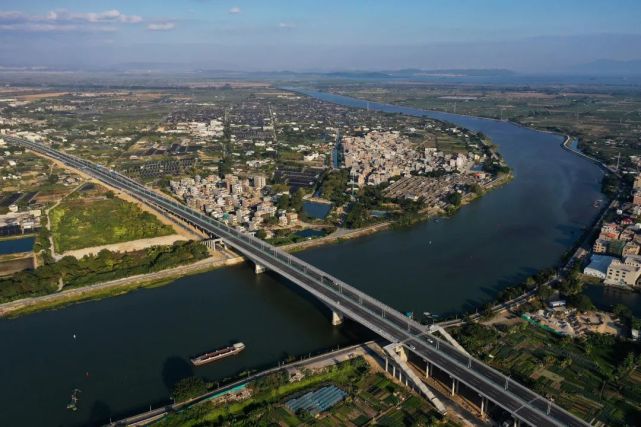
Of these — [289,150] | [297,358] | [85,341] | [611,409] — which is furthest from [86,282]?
[289,150]

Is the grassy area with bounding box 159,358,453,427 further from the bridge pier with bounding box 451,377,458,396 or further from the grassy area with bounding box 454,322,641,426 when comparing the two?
the grassy area with bounding box 454,322,641,426

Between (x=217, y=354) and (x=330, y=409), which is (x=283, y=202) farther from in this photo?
(x=330, y=409)

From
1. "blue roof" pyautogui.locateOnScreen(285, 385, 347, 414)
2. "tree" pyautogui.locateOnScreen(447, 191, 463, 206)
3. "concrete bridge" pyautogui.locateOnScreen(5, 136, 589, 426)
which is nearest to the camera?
"concrete bridge" pyautogui.locateOnScreen(5, 136, 589, 426)

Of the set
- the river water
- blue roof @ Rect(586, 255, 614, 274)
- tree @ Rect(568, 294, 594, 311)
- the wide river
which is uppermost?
blue roof @ Rect(586, 255, 614, 274)

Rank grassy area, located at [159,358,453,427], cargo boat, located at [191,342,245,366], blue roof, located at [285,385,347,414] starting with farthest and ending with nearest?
cargo boat, located at [191,342,245,366]
blue roof, located at [285,385,347,414]
grassy area, located at [159,358,453,427]

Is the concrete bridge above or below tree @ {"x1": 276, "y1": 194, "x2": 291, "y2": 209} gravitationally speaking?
below

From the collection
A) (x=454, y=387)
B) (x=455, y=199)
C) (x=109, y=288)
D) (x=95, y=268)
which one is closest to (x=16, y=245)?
(x=95, y=268)

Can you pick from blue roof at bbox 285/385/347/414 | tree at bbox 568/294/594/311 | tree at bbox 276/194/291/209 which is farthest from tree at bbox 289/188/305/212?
blue roof at bbox 285/385/347/414
